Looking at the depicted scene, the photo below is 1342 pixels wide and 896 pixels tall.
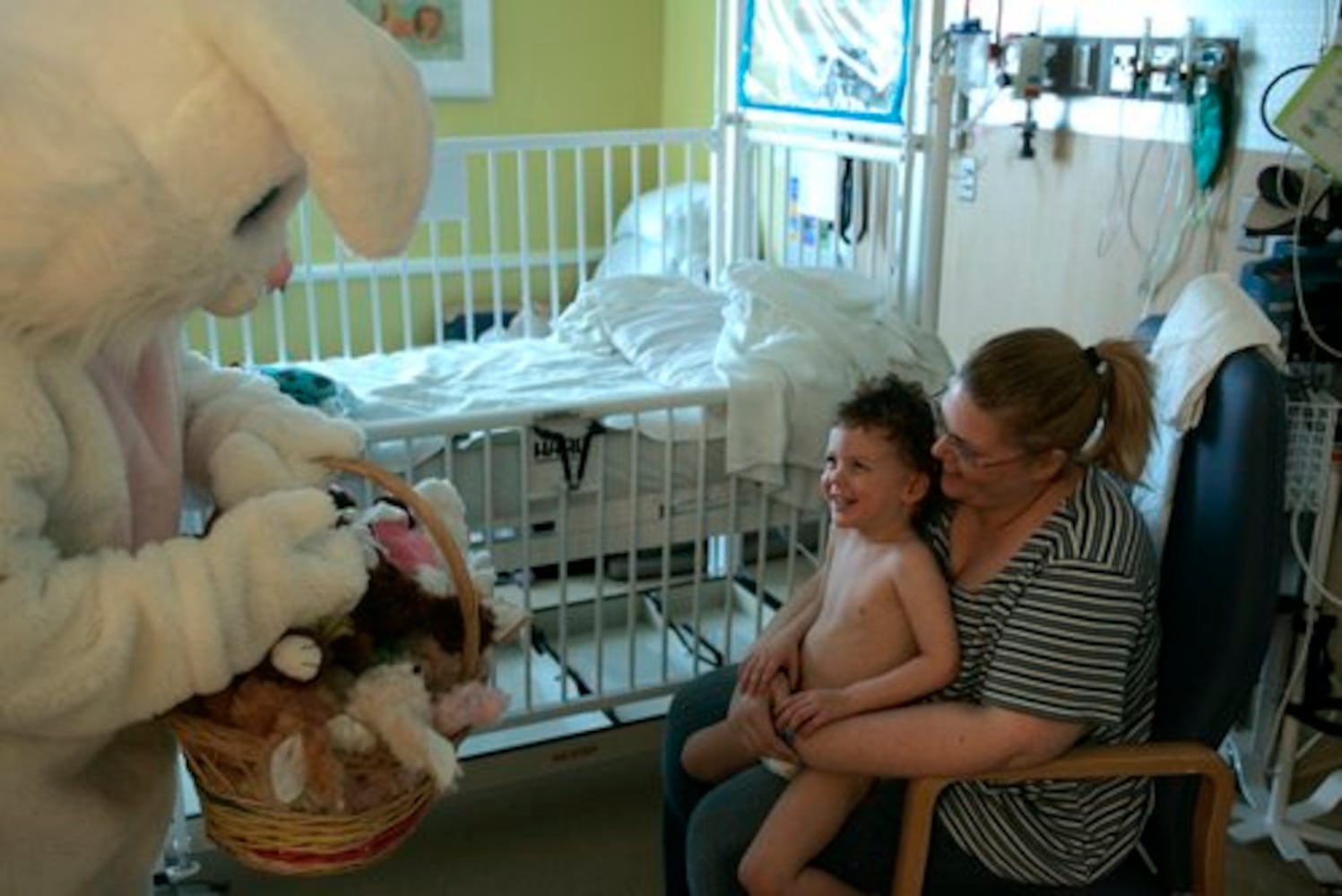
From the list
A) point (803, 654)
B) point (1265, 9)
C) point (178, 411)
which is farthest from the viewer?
point (1265, 9)

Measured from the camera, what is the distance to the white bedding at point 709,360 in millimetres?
2137

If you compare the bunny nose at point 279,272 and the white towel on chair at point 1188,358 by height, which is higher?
the bunny nose at point 279,272

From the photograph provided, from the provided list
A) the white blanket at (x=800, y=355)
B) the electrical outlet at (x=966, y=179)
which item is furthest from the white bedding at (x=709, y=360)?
the electrical outlet at (x=966, y=179)

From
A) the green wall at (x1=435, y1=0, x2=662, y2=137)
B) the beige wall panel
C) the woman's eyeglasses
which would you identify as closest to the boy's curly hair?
the woman's eyeglasses

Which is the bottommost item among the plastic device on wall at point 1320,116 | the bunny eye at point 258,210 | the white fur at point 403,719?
the white fur at point 403,719

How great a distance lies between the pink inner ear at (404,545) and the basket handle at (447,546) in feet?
0.07

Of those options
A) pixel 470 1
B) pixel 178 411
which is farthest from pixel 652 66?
pixel 178 411

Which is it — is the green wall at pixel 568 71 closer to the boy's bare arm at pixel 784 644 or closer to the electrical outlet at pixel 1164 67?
the electrical outlet at pixel 1164 67

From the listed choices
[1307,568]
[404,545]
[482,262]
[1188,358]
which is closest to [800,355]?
[1188,358]

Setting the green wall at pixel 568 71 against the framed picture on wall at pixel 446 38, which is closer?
the framed picture on wall at pixel 446 38

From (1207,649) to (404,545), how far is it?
0.87 metres

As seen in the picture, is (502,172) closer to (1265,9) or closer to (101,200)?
(1265,9)

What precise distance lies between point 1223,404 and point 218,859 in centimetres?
173

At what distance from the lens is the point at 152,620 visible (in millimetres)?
903
